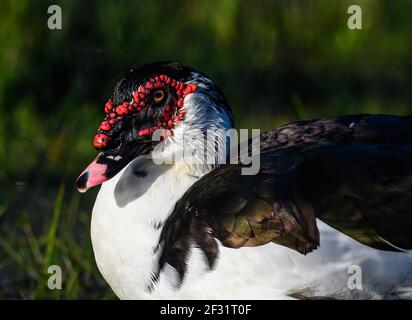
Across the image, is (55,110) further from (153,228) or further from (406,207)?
(406,207)

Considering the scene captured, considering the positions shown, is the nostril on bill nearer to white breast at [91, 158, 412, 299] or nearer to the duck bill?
the duck bill

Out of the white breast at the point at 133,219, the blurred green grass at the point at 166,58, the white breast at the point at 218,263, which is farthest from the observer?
the blurred green grass at the point at 166,58

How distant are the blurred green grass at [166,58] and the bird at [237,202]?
1198mm

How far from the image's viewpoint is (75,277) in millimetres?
3791

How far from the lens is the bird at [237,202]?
2934 millimetres

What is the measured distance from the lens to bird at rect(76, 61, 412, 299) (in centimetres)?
293

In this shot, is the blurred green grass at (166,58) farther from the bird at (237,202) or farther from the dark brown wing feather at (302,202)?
the dark brown wing feather at (302,202)

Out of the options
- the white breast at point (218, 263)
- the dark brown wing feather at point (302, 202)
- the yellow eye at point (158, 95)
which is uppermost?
the yellow eye at point (158, 95)

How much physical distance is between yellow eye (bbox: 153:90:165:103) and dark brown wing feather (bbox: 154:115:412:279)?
1.03 ft

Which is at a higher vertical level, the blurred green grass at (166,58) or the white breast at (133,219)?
the blurred green grass at (166,58)

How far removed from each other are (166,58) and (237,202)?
2419mm

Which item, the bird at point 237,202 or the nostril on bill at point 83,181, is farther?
the nostril on bill at point 83,181

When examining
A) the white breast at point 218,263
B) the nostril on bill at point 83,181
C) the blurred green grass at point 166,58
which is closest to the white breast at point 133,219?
the white breast at point 218,263
